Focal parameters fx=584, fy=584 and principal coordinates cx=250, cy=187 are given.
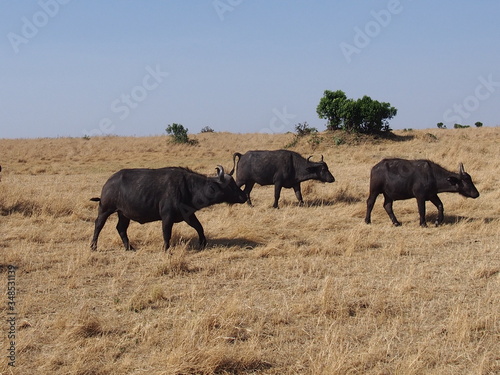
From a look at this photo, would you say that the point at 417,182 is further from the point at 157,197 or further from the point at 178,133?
the point at 178,133

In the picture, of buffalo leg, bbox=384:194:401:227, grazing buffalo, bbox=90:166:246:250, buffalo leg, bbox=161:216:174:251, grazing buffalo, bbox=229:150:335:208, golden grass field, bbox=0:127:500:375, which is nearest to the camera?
golden grass field, bbox=0:127:500:375

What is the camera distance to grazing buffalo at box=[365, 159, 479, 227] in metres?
12.2

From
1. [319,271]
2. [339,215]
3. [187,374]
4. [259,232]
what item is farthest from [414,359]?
[339,215]

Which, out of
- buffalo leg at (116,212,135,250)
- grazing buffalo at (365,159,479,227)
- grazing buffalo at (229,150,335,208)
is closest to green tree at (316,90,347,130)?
grazing buffalo at (229,150,335,208)

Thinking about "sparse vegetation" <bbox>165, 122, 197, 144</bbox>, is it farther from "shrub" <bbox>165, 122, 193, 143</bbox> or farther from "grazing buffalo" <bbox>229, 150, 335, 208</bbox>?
"grazing buffalo" <bbox>229, 150, 335, 208</bbox>

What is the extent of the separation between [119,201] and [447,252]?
5.59m

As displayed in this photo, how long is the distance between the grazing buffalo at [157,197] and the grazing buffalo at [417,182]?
3.89 metres

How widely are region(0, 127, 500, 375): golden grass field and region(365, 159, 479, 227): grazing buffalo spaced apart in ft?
1.95

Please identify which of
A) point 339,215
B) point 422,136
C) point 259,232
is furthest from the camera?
point 422,136

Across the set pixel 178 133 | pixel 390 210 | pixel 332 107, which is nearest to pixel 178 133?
pixel 178 133

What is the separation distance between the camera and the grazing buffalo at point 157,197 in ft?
32.6

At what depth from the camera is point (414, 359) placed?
517 cm

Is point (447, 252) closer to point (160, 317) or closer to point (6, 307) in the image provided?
point (160, 317)

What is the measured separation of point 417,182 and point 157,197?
18.2ft
